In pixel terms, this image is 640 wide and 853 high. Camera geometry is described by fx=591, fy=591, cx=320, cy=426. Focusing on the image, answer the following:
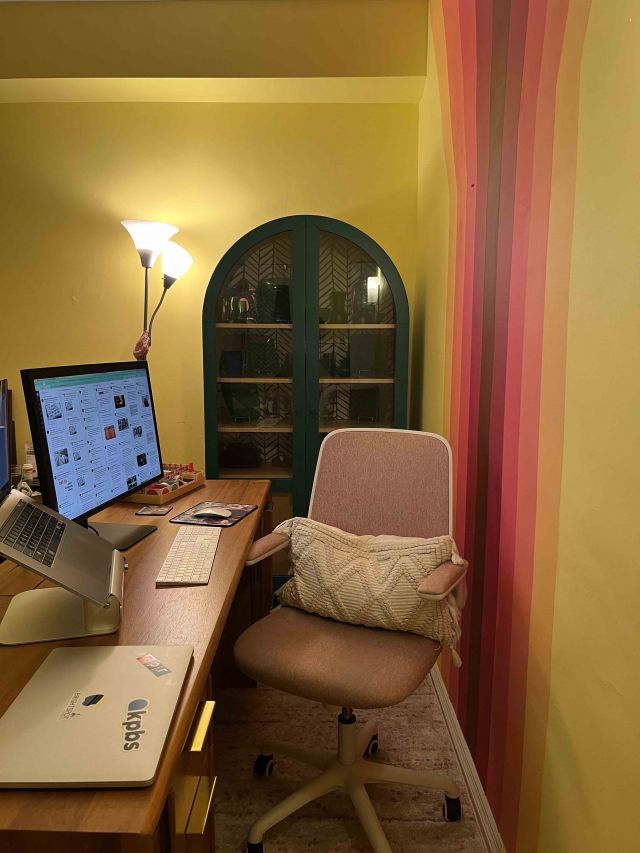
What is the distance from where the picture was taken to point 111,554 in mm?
1286

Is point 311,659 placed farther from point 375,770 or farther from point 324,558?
point 375,770

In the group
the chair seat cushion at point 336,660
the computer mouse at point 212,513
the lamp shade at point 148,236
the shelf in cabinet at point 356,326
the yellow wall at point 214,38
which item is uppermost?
the yellow wall at point 214,38

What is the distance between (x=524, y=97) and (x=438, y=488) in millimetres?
1076

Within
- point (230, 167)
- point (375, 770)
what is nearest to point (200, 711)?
point (375, 770)

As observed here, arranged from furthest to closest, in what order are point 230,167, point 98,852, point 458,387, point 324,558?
point 230,167
point 458,387
point 324,558
point 98,852

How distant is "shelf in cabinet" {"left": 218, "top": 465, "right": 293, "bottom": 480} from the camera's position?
2.89 metres

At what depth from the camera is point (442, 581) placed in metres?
1.51

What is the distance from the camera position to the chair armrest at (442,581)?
1.47 meters

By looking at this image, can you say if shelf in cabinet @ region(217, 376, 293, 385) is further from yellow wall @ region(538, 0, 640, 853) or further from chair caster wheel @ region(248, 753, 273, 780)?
yellow wall @ region(538, 0, 640, 853)

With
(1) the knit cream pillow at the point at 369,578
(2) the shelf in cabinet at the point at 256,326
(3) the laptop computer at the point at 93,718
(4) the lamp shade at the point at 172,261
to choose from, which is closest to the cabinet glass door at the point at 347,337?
(2) the shelf in cabinet at the point at 256,326

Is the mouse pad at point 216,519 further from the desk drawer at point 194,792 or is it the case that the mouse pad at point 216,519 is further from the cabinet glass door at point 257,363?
the cabinet glass door at point 257,363

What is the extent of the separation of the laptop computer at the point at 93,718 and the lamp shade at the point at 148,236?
2180mm

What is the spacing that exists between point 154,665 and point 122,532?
79 cm

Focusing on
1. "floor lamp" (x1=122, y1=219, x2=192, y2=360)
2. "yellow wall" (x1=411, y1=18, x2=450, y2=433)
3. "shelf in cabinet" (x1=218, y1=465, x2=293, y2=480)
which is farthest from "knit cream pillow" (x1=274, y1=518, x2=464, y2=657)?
"floor lamp" (x1=122, y1=219, x2=192, y2=360)
